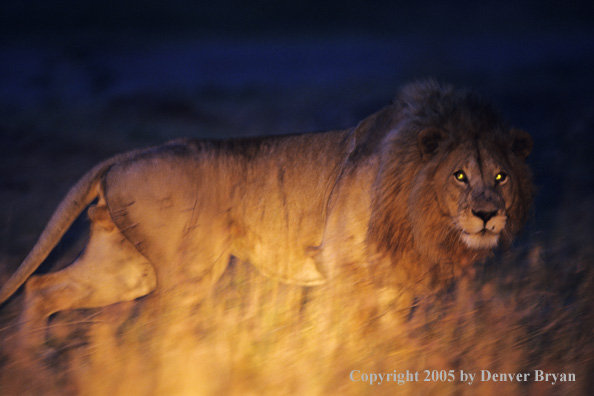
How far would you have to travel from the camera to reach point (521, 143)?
133 inches

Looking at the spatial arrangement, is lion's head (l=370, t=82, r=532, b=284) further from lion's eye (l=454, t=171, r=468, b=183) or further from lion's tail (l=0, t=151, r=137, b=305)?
lion's tail (l=0, t=151, r=137, b=305)

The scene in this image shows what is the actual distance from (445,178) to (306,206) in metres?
0.96

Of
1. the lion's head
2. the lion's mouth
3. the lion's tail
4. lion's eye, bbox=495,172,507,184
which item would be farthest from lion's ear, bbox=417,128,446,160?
the lion's tail

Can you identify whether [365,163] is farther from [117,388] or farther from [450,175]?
[117,388]

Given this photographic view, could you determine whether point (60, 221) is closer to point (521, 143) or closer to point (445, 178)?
point (445, 178)

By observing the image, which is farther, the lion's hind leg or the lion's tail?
the lion's hind leg

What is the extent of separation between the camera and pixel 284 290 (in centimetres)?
378

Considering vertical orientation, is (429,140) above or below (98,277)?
above

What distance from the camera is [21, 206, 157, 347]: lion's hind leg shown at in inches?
151

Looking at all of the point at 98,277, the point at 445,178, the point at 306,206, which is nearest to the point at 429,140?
the point at 445,178

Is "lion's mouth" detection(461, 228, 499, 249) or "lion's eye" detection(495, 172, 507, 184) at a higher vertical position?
"lion's eye" detection(495, 172, 507, 184)

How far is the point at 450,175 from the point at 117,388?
1.91 metres

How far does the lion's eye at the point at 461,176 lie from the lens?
3188mm

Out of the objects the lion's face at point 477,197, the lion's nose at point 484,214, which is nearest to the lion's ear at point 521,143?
the lion's face at point 477,197
